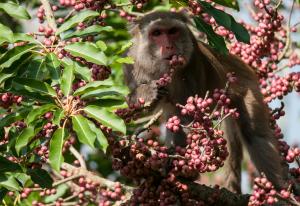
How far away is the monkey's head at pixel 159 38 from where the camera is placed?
22.1 feet

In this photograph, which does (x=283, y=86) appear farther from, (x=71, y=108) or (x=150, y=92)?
(x=71, y=108)

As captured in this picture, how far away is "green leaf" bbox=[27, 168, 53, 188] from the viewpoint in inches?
164

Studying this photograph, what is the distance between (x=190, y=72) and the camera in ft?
23.6

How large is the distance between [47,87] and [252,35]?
113 inches

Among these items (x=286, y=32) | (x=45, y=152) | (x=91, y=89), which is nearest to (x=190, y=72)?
(x=286, y=32)

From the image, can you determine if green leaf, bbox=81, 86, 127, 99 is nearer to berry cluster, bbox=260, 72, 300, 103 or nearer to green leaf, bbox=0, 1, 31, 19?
green leaf, bbox=0, 1, 31, 19

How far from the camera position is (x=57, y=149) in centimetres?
353

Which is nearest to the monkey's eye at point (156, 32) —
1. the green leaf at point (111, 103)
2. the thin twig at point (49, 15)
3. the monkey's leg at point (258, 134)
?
the monkey's leg at point (258, 134)

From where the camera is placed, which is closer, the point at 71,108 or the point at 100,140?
the point at 100,140

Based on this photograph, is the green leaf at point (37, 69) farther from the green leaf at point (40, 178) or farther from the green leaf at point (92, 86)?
the green leaf at point (40, 178)

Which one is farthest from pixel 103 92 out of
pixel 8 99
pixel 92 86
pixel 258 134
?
pixel 258 134

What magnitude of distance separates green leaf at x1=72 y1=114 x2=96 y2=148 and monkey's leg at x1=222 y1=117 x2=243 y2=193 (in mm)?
3704

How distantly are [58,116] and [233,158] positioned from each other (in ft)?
13.6

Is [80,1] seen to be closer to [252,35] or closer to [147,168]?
[147,168]
